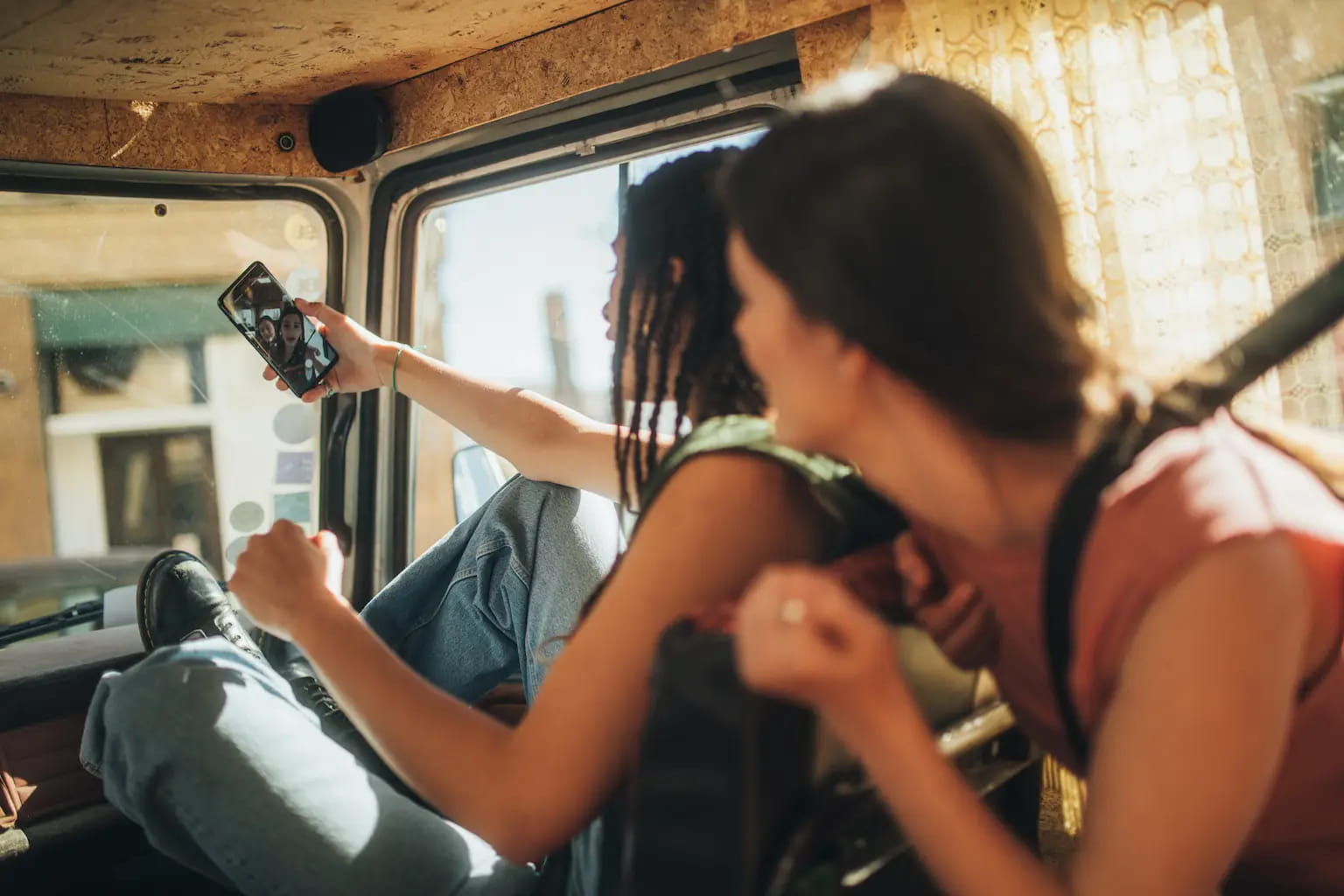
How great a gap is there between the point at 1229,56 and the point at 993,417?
115 centimetres

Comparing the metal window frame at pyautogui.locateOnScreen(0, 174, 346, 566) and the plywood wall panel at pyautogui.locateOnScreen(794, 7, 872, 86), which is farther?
the metal window frame at pyautogui.locateOnScreen(0, 174, 346, 566)

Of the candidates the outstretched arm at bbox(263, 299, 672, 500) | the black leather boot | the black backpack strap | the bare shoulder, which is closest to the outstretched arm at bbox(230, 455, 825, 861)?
the bare shoulder

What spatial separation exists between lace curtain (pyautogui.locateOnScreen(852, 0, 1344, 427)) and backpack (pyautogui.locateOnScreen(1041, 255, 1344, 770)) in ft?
2.39

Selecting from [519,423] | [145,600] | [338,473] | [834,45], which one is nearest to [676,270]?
[519,423]

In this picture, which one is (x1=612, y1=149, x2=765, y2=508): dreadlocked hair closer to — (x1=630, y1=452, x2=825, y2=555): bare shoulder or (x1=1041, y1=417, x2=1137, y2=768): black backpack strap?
(x1=630, y1=452, x2=825, y2=555): bare shoulder

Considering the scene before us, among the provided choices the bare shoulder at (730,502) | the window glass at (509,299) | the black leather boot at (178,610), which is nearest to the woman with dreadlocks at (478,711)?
the bare shoulder at (730,502)

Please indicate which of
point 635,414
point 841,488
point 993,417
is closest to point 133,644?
point 635,414

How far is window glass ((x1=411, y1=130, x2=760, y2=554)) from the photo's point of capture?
243 centimetres

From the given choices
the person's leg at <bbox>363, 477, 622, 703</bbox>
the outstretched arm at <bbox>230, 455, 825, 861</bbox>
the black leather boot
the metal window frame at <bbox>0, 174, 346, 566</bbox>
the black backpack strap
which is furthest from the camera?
the metal window frame at <bbox>0, 174, 346, 566</bbox>

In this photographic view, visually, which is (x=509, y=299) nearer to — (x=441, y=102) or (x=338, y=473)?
(x=441, y=102)

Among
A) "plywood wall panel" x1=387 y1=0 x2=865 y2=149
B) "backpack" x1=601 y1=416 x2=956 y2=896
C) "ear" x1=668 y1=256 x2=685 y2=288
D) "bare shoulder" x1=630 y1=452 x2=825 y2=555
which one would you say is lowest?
"backpack" x1=601 y1=416 x2=956 y2=896

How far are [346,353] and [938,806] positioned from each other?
1.51 metres

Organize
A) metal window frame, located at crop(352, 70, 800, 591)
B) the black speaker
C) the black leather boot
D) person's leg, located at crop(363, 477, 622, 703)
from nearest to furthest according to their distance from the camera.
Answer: person's leg, located at crop(363, 477, 622, 703)
the black leather boot
metal window frame, located at crop(352, 70, 800, 591)
the black speaker

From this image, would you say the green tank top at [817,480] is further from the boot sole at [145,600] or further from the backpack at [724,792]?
the boot sole at [145,600]
